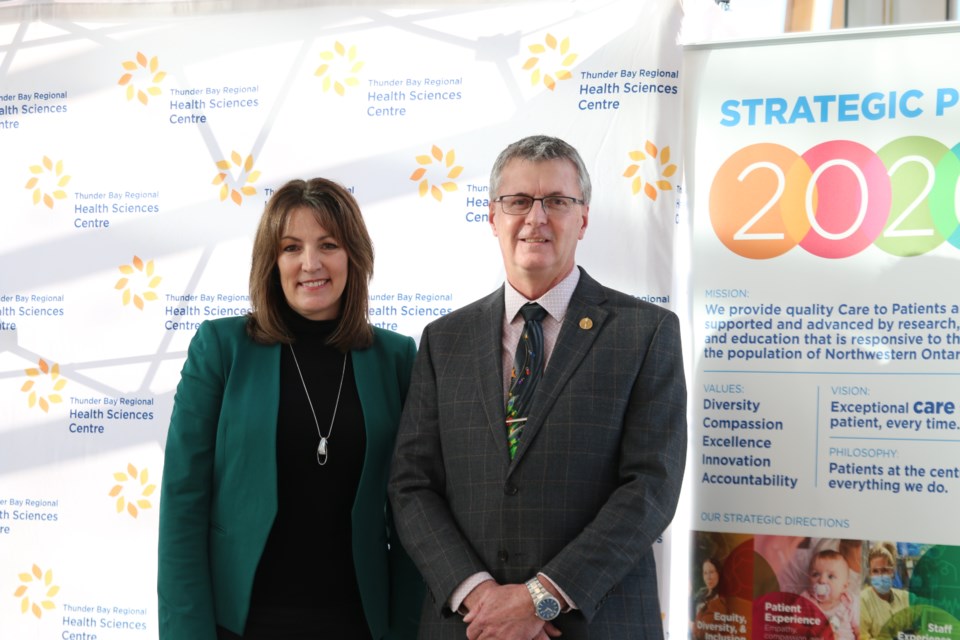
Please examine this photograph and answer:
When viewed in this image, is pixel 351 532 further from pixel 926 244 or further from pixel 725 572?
pixel 926 244

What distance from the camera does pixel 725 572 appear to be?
2957 mm

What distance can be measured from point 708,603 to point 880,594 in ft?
1.67

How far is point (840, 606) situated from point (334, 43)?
8.23 feet

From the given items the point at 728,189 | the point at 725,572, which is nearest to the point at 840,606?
the point at 725,572

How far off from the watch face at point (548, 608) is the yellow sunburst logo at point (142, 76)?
8.11ft

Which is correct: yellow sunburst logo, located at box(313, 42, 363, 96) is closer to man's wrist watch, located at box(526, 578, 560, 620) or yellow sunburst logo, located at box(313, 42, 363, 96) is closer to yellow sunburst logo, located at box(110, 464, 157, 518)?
yellow sunburst logo, located at box(110, 464, 157, 518)

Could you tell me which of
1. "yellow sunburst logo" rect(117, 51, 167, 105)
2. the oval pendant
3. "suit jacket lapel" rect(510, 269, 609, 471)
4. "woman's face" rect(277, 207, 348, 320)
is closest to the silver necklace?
the oval pendant

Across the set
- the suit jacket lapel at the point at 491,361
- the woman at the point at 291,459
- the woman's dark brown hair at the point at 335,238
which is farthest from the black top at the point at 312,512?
the suit jacket lapel at the point at 491,361

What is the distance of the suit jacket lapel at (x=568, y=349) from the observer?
2.11m

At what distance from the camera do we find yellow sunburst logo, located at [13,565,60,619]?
11.5 ft

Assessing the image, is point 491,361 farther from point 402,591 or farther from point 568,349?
point 402,591

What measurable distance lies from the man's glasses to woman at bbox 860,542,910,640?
4.92ft

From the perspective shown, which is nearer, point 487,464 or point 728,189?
point 487,464

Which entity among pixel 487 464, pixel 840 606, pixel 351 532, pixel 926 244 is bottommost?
pixel 840 606
